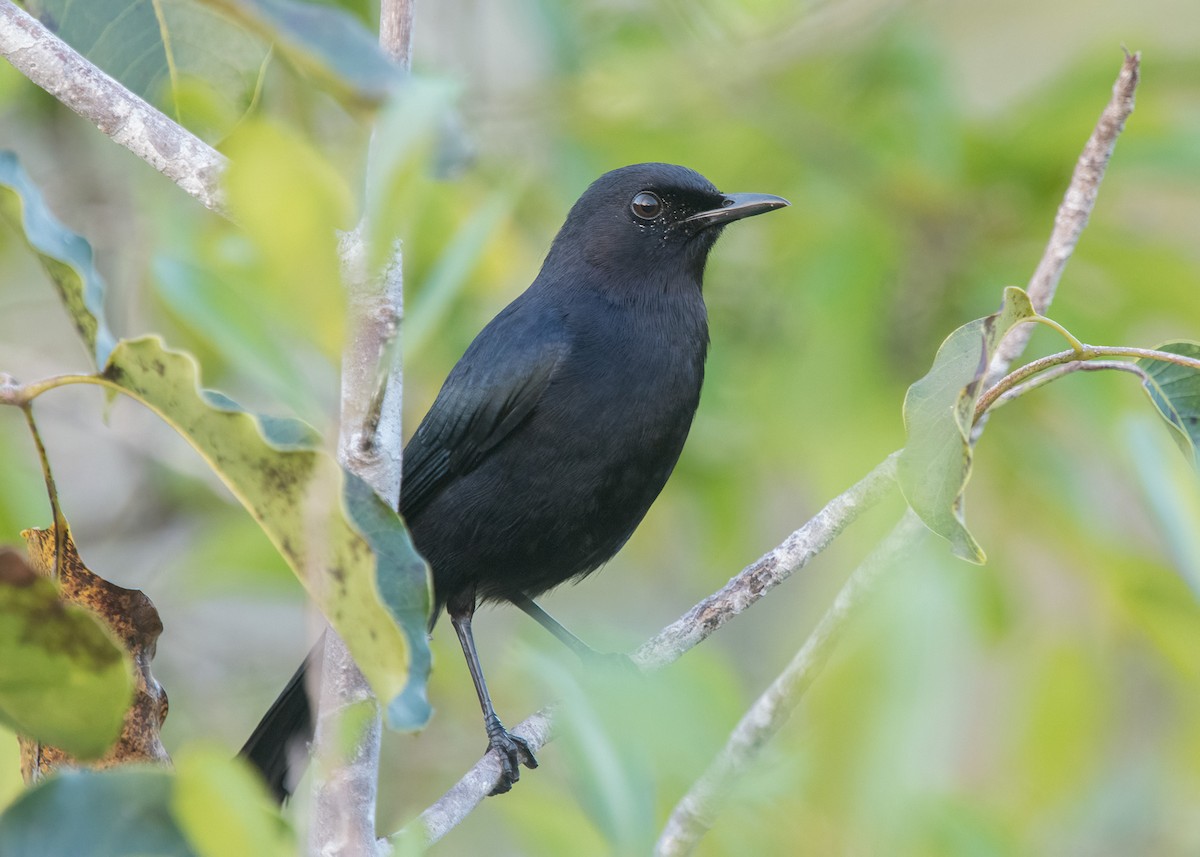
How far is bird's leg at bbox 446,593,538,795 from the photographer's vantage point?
3.41 metres

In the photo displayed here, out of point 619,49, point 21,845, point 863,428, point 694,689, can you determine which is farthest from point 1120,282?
point 21,845

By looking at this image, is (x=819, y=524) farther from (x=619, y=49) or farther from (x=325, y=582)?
(x=619, y=49)

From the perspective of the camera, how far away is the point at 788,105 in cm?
467

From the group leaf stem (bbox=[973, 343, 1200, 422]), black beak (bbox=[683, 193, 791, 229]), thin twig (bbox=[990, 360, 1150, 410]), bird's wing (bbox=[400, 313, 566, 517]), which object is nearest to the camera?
leaf stem (bbox=[973, 343, 1200, 422])

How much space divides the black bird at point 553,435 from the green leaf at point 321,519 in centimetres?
187

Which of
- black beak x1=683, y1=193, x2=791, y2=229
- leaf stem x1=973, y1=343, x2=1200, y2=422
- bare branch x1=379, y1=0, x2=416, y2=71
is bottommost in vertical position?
black beak x1=683, y1=193, x2=791, y2=229

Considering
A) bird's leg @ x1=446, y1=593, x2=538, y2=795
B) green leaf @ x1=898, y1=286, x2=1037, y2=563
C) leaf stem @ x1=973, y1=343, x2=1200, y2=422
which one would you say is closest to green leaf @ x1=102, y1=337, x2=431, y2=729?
green leaf @ x1=898, y1=286, x2=1037, y2=563

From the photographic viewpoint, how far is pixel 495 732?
3541mm

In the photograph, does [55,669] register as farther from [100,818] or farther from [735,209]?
[735,209]

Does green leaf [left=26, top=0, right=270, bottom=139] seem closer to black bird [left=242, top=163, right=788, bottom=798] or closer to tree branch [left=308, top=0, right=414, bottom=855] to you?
tree branch [left=308, top=0, right=414, bottom=855]

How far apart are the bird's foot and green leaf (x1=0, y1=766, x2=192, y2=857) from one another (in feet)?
5.69

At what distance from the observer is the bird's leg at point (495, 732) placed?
3412 millimetres

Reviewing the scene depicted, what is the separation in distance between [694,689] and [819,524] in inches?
49.4

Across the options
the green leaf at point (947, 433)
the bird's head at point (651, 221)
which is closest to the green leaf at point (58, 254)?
the green leaf at point (947, 433)
